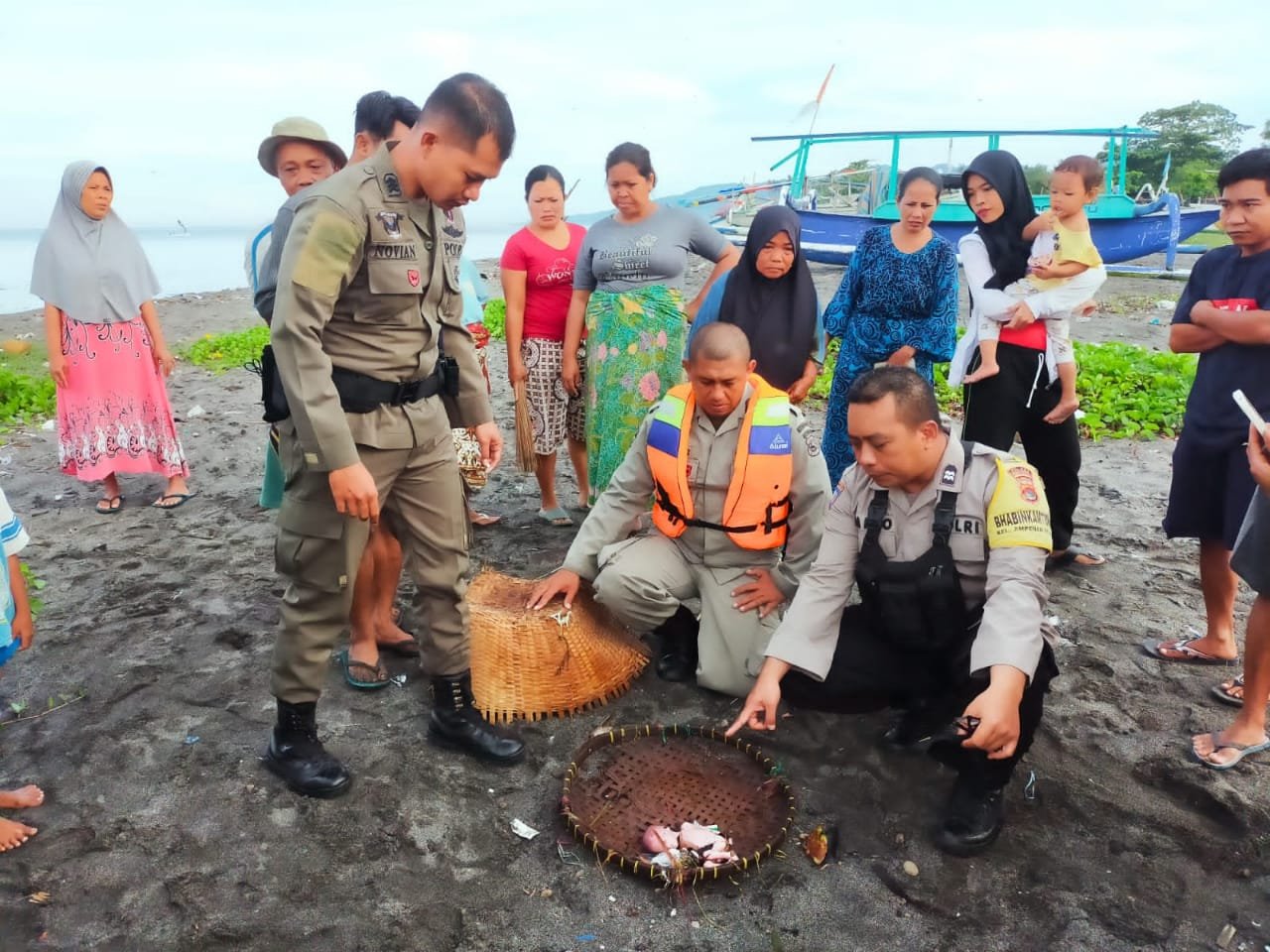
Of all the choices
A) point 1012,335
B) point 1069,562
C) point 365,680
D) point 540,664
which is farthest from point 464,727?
point 1069,562

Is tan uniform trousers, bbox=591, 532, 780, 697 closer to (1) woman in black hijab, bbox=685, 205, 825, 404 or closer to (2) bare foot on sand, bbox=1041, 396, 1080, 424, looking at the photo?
(1) woman in black hijab, bbox=685, 205, 825, 404

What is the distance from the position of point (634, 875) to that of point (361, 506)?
1267 mm

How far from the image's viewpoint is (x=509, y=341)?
178 inches

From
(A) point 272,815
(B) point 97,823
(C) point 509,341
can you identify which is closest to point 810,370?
(C) point 509,341

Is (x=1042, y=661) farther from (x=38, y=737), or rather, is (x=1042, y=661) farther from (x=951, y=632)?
(x=38, y=737)

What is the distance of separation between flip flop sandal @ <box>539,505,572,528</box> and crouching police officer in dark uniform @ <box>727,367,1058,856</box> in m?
2.28

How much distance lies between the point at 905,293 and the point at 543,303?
1886 mm

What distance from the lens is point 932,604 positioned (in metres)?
2.47

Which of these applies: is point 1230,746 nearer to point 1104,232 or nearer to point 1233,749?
point 1233,749

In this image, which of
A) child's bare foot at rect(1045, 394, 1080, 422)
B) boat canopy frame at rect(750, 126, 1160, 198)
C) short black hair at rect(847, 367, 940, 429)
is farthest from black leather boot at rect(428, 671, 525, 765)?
boat canopy frame at rect(750, 126, 1160, 198)

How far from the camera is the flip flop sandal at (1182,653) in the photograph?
330 centimetres

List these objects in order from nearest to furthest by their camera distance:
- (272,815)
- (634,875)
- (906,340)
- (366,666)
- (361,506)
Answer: (361,506)
(634,875)
(272,815)
(366,666)
(906,340)

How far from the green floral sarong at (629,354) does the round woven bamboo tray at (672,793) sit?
65.6 inches

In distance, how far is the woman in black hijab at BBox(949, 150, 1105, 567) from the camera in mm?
3844
